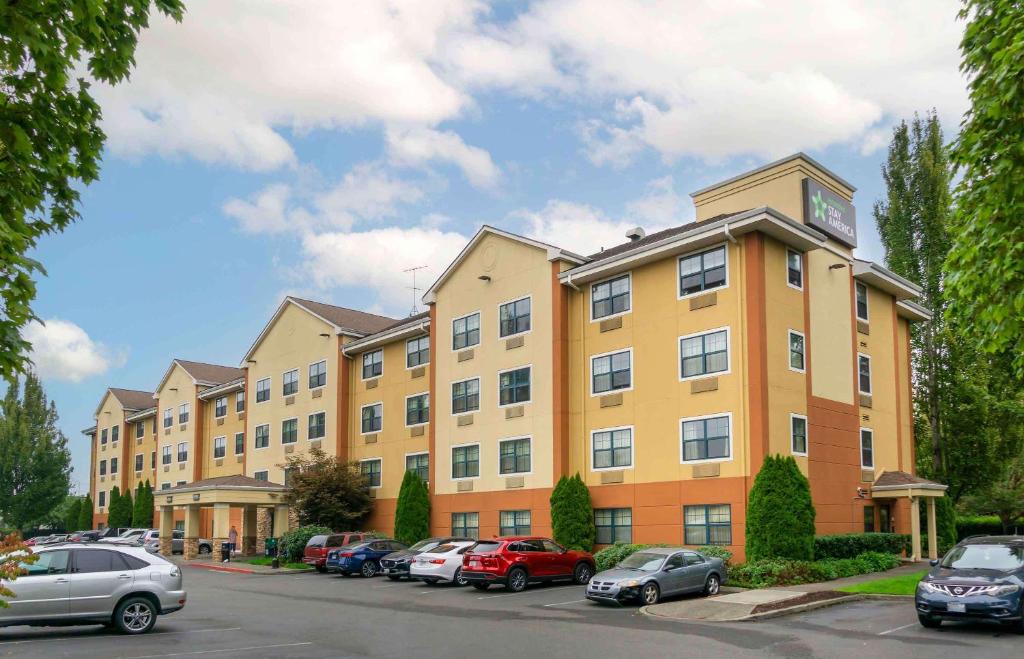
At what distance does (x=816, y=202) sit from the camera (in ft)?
111

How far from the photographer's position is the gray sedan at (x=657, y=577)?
22797 millimetres

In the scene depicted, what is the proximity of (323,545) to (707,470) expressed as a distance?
631 inches

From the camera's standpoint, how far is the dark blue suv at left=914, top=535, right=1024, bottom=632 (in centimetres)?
1708

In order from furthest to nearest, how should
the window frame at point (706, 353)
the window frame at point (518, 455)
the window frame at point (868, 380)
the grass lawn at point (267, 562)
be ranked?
the grass lawn at point (267, 562)
the window frame at point (518, 455)
the window frame at point (868, 380)
the window frame at point (706, 353)

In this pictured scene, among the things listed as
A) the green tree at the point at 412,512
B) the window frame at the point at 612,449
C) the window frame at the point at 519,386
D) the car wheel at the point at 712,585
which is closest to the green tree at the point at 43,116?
the car wheel at the point at 712,585

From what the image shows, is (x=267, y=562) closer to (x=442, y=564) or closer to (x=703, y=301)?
(x=442, y=564)

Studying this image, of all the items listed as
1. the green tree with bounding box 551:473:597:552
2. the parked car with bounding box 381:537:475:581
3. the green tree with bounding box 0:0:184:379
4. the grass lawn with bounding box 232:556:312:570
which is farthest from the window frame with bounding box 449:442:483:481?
the green tree with bounding box 0:0:184:379

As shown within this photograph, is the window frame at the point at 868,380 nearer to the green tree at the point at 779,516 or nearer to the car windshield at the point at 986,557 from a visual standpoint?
the green tree at the point at 779,516

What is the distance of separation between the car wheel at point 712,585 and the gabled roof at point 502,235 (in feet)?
48.5

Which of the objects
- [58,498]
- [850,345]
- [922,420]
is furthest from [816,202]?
[58,498]

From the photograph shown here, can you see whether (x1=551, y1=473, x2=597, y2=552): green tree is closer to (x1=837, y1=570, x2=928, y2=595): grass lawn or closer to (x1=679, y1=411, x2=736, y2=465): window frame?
(x1=679, y1=411, x2=736, y2=465): window frame

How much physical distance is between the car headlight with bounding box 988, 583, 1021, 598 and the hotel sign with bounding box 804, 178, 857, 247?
721 inches

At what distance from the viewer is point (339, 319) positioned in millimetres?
50062

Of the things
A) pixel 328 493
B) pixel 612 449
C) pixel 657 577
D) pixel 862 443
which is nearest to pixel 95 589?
pixel 657 577
